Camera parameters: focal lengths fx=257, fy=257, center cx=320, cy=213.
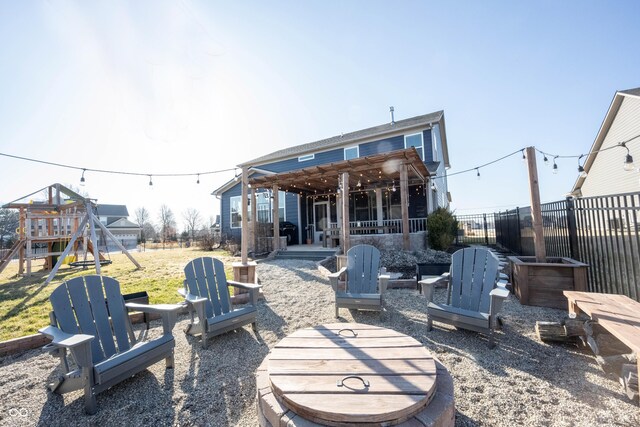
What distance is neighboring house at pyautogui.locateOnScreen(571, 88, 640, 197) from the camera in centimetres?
1095

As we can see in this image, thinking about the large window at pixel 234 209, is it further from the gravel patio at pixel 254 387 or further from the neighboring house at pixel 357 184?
the gravel patio at pixel 254 387

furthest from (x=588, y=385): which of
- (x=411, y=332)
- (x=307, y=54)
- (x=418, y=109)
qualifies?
(x=418, y=109)

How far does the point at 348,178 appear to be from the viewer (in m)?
8.64

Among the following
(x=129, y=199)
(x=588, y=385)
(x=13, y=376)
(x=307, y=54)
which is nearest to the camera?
(x=588, y=385)

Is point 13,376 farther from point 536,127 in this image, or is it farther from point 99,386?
point 536,127

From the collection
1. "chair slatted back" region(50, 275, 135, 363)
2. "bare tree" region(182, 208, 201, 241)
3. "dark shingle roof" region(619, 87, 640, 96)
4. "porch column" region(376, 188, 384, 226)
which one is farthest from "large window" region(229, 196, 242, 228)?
"bare tree" region(182, 208, 201, 241)

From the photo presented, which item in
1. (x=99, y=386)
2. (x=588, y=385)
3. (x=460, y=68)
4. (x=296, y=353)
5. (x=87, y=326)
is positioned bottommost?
(x=588, y=385)

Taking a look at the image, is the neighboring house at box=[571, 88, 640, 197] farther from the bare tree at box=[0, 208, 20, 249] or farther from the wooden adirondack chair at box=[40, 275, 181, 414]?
the bare tree at box=[0, 208, 20, 249]

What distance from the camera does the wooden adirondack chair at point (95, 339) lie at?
195 cm

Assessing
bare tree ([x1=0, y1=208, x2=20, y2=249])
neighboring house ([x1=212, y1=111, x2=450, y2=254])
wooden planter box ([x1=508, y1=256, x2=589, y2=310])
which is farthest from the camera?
bare tree ([x1=0, y1=208, x2=20, y2=249])

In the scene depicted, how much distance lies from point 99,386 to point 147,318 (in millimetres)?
1945

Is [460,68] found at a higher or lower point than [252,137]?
higher

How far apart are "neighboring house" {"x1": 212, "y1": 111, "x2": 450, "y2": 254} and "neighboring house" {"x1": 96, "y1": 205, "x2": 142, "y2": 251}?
636 inches

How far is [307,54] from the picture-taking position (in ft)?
25.6
